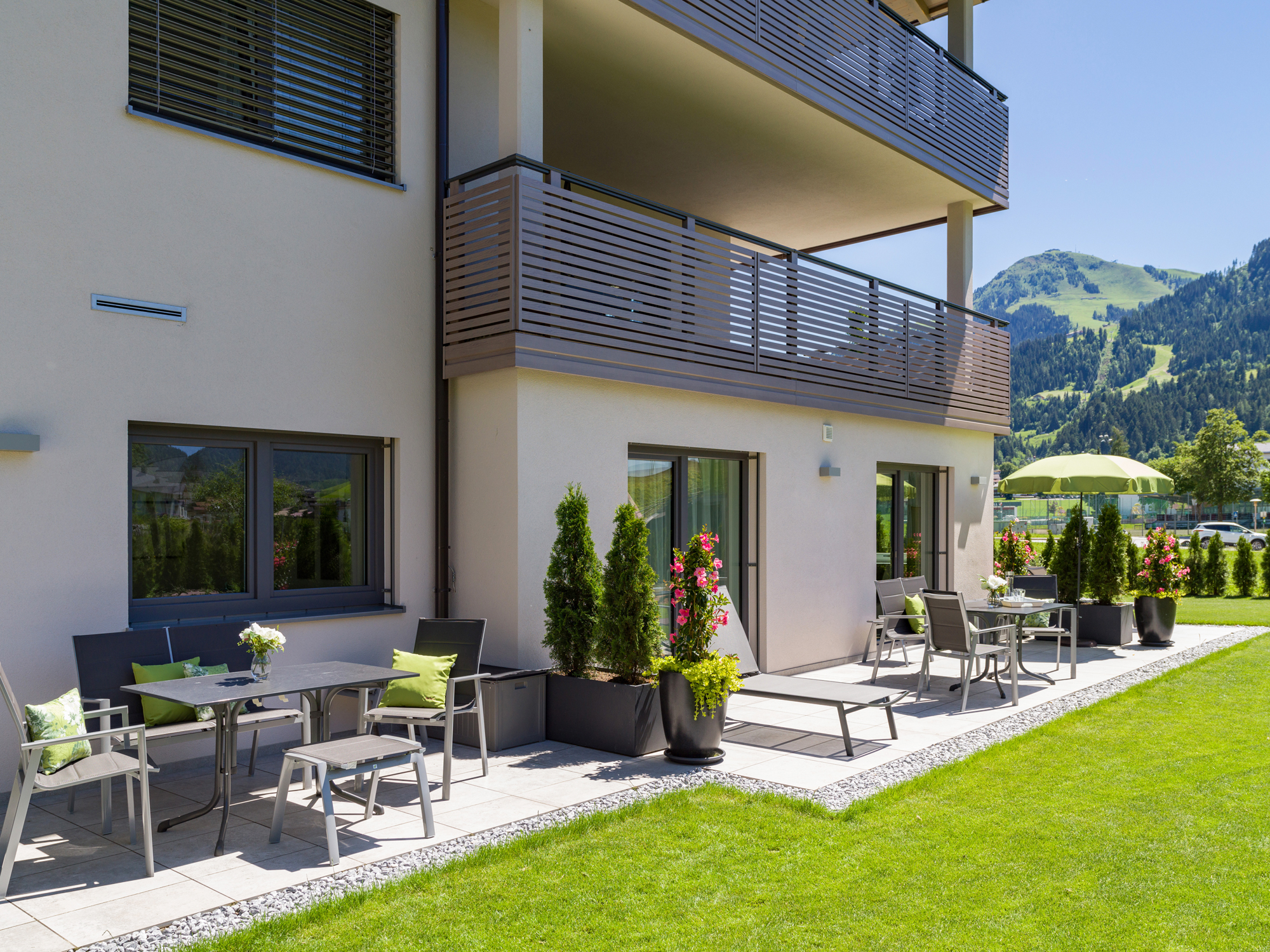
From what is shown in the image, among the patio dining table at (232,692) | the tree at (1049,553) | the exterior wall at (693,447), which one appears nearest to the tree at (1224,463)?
the tree at (1049,553)

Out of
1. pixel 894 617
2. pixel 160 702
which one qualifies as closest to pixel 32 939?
pixel 160 702

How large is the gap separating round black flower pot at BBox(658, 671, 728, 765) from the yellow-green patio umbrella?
7.44m

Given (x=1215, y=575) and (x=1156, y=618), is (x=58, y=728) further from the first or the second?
(x=1215, y=575)

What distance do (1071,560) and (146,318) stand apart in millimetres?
12399

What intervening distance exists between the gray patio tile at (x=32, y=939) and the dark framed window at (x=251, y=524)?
9.09 feet

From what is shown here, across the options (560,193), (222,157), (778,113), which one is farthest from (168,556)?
(778,113)

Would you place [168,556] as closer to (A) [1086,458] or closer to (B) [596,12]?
(B) [596,12]

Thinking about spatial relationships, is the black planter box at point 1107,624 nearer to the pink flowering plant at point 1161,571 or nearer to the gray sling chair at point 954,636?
the pink flowering plant at point 1161,571

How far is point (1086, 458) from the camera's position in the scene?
12.9 m

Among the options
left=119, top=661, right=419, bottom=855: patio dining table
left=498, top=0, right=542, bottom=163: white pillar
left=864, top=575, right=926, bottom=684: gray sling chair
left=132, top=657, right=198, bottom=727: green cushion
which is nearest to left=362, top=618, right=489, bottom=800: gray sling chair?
left=119, top=661, right=419, bottom=855: patio dining table

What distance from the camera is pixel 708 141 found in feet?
36.3

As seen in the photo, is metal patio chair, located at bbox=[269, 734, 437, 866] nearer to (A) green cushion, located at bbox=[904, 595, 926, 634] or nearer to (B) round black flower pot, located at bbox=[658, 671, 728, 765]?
(B) round black flower pot, located at bbox=[658, 671, 728, 765]

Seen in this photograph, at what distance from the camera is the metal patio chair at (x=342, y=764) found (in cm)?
455

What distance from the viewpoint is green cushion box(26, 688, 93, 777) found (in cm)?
434
